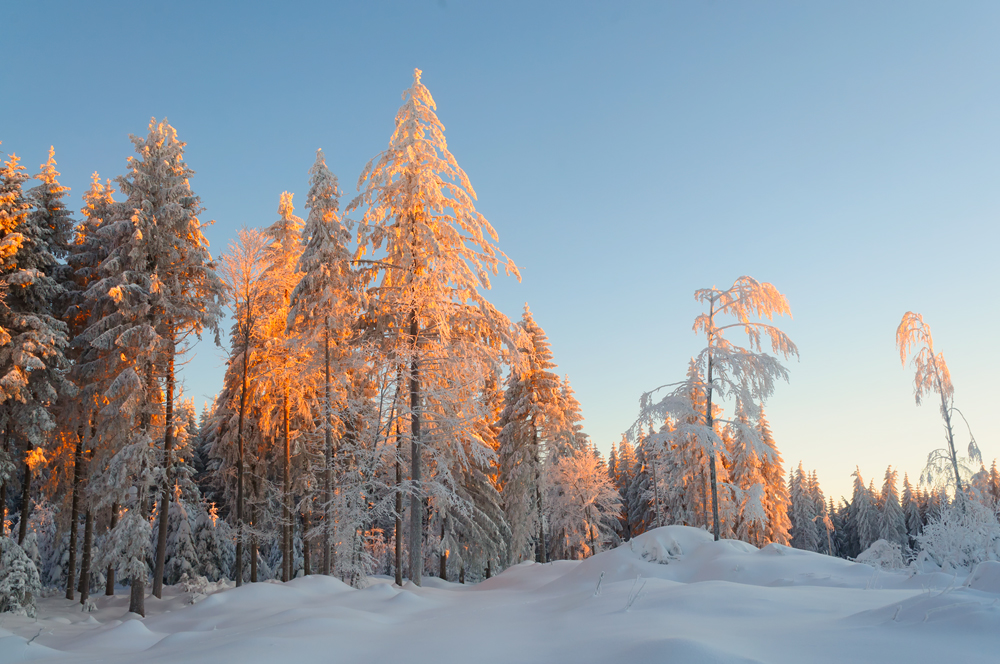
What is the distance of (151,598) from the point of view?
2191 centimetres

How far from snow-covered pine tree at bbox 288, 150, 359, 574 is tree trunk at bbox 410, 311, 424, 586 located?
7.68 feet

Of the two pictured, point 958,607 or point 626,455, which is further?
point 626,455

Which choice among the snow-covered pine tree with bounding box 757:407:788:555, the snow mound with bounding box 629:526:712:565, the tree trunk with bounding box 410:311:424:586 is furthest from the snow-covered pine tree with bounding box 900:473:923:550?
the tree trunk with bounding box 410:311:424:586

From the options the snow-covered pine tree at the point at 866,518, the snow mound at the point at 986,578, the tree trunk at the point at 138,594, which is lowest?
the snow-covered pine tree at the point at 866,518

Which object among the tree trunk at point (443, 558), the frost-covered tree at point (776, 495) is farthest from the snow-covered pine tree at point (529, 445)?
the frost-covered tree at point (776, 495)

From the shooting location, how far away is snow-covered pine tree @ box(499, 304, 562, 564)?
30609 mm

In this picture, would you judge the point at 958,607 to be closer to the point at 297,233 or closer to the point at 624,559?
the point at 624,559

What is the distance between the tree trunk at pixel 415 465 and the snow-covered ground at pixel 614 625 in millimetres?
2734

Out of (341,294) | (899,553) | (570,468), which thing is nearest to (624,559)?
(899,553)

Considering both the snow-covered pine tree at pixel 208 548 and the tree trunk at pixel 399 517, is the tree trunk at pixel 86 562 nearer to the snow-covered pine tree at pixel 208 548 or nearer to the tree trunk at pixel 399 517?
the tree trunk at pixel 399 517

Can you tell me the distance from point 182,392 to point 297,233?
7523 mm

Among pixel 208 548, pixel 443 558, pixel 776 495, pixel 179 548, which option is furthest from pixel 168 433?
pixel 776 495

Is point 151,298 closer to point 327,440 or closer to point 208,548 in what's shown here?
point 327,440

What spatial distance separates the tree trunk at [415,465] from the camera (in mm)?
16953
